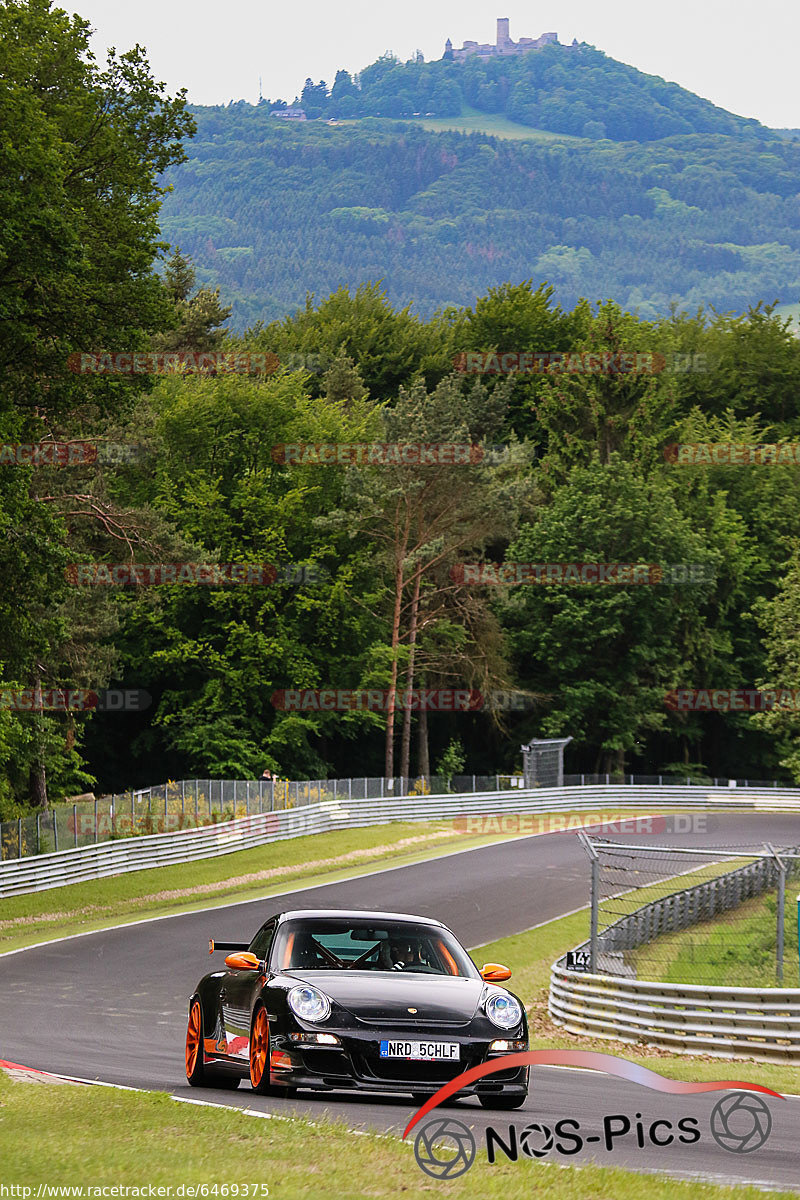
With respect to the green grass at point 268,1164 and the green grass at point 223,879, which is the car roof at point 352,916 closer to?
the green grass at point 268,1164

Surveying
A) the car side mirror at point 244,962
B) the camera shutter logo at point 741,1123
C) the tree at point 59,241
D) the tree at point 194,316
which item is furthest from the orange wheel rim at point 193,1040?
the tree at point 194,316

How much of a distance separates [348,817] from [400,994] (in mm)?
39601

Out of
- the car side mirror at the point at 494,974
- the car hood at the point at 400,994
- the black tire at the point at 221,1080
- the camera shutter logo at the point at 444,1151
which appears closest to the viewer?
the camera shutter logo at the point at 444,1151

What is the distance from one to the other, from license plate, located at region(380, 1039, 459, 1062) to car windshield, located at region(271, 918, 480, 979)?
1034 mm

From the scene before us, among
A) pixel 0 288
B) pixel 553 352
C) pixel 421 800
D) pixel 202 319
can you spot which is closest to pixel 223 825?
pixel 421 800

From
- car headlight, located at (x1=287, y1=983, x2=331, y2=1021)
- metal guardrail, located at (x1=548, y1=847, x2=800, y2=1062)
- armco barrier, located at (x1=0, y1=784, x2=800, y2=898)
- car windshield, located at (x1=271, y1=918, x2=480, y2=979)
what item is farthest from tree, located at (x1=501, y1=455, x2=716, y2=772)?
car headlight, located at (x1=287, y1=983, x2=331, y2=1021)

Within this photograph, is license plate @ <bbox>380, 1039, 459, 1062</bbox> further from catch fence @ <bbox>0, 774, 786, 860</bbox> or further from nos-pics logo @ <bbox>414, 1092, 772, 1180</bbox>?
catch fence @ <bbox>0, 774, 786, 860</bbox>

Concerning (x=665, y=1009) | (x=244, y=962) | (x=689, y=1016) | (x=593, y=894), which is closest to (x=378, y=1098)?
(x=244, y=962)

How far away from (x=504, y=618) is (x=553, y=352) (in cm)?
2645

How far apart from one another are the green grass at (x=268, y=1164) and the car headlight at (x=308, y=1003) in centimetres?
85

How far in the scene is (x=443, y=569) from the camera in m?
66.2

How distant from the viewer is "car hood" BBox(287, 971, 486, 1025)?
9375mm

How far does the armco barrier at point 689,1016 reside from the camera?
50.9ft

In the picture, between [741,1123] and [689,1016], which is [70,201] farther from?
[741,1123]
